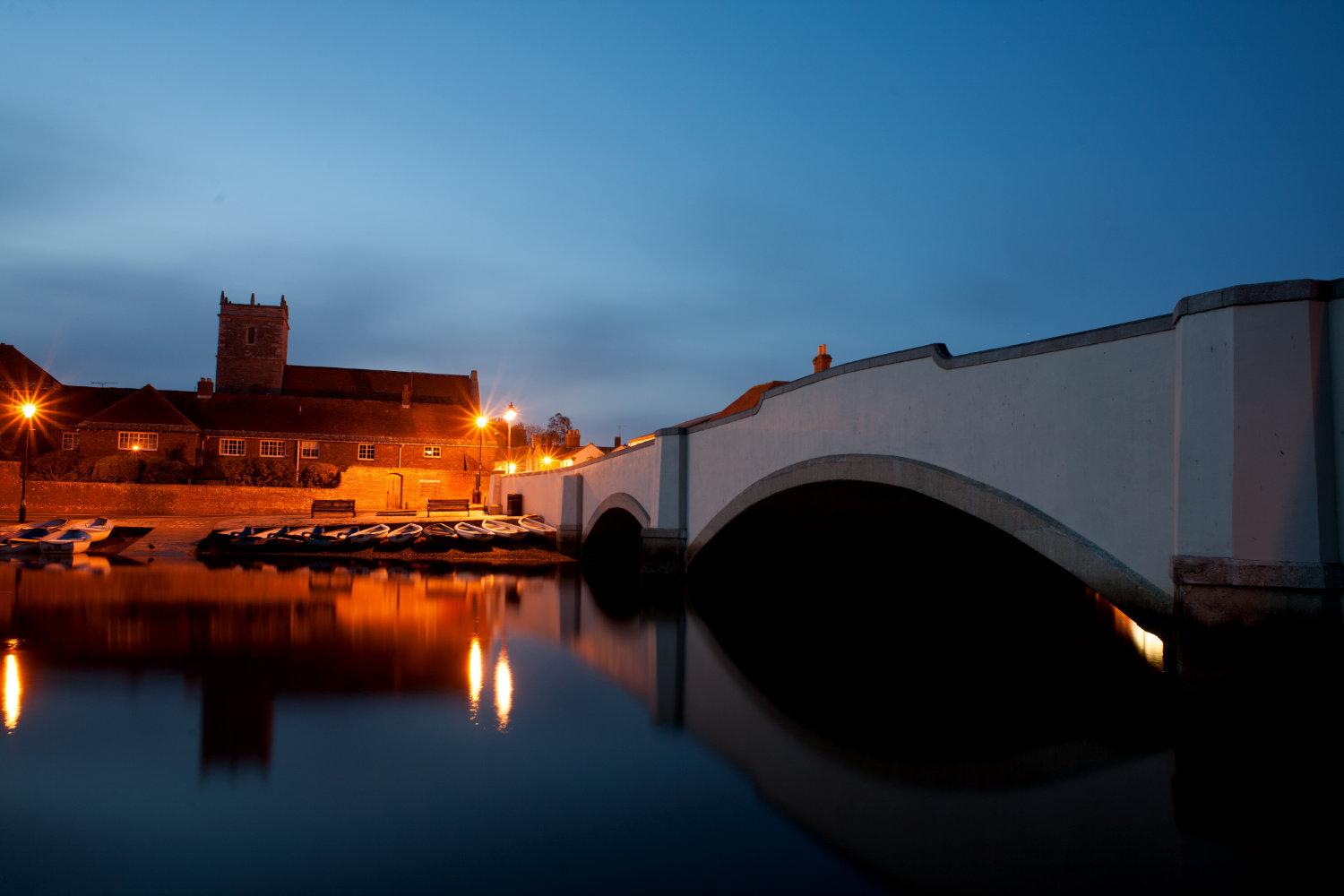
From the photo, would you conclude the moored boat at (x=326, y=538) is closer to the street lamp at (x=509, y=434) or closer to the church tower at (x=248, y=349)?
the street lamp at (x=509, y=434)

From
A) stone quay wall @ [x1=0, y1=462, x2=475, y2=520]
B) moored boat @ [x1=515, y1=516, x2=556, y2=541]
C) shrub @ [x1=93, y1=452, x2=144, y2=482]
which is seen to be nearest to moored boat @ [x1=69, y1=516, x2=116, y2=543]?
stone quay wall @ [x1=0, y1=462, x2=475, y2=520]

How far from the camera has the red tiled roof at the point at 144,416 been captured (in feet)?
150

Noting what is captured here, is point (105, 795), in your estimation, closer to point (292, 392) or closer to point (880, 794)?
point (880, 794)

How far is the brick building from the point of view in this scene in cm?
4619

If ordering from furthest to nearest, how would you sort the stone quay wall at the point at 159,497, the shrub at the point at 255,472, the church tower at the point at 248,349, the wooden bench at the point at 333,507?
1. the church tower at the point at 248,349
2. the shrub at the point at 255,472
3. the wooden bench at the point at 333,507
4. the stone quay wall at the point at 159,497

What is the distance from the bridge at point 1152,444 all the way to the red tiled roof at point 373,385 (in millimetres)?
49643

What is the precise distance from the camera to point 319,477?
4422 cm

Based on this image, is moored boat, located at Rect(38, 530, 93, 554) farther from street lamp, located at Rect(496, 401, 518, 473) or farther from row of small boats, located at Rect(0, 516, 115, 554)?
street lamp, located at Rect(496, 401, 518, 473)

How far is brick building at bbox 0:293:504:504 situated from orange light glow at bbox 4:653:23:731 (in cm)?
3209

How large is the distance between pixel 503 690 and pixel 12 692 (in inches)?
203

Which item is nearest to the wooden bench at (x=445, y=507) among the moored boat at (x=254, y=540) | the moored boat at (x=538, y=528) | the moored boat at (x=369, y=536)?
the moored boat at (x=254, y=540)

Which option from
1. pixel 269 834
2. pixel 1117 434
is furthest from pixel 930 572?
pixel 269 834

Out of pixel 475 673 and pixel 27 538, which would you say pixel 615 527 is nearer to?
pixel 475 673

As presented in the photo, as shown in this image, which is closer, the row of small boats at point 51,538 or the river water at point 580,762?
the river water at point 580,762
